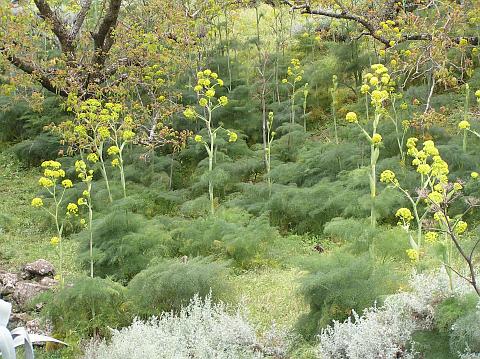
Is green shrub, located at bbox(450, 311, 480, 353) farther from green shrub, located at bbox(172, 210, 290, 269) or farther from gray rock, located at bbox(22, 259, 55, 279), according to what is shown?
gray rock, located at bbox(22, 259, 55, 279)

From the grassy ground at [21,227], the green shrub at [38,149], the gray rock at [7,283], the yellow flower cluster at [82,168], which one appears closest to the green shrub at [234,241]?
the yellow flower cluster at [82,168]

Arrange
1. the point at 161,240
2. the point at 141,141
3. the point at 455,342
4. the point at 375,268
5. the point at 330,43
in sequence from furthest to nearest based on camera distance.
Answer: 1. the point at 330,43
2. the point at 141,141
3. the point at 161,240
4. the point at 375,268
5. the point at 455,342

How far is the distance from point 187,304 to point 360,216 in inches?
87.2

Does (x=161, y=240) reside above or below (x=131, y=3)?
below

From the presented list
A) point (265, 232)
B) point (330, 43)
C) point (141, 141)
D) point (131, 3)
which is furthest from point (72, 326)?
point (131, 3)

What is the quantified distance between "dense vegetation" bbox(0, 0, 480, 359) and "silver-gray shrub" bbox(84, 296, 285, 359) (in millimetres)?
14

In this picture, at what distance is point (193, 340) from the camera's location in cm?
468

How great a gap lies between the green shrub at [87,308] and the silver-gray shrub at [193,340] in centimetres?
32

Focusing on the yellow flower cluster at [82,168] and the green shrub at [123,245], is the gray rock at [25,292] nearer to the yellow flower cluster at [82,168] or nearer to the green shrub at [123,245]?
the green shrub at [123,245]

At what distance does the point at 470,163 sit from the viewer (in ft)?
24.7

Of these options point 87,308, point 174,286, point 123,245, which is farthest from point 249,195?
point 87,308

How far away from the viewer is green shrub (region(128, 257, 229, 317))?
17.5 ft

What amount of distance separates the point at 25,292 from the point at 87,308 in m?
0.80

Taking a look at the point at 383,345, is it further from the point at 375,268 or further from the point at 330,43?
the point at 330,43
